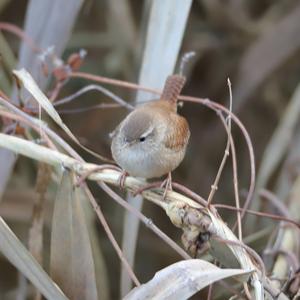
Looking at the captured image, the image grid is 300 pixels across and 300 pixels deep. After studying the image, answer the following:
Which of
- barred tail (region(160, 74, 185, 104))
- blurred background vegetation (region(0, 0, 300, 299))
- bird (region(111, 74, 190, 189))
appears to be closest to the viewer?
bird (region(111, 74, 190, 189))

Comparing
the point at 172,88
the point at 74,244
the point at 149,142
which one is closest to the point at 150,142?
the point at 149,142

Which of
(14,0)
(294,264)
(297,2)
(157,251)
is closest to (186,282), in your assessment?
(294,264)

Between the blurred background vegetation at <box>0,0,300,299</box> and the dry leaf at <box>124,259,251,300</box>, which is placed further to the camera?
the blurred background vegetation at <box>0,0,300,299</box>

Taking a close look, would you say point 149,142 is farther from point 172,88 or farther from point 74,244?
point 74,244

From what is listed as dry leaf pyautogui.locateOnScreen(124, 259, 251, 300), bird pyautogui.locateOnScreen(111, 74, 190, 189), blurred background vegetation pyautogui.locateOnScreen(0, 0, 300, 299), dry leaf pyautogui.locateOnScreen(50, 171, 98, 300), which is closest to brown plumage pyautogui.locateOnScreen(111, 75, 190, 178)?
bird pyautogui.locateOnScreen(111, 74, 190, 189)

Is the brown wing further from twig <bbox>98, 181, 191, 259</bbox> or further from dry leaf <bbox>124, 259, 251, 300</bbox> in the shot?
dry leaf <bbox>124, 259, 251, 300</bbox>

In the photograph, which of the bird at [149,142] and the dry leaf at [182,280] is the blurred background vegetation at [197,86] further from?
the dry leaf at [182,280]

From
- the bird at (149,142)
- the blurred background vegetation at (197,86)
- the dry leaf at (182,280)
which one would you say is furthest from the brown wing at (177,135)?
the blurred background vegetation at (197,86)
